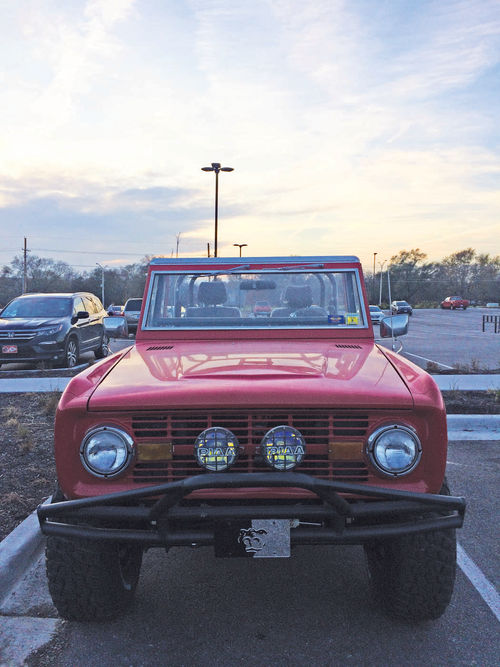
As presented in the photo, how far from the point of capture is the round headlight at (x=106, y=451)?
265 centimetres

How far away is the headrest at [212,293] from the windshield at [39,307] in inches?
379

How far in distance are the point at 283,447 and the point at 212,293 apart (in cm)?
202

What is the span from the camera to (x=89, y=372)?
322 cm

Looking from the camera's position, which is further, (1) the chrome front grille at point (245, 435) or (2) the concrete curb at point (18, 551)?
(2) the concrete curb at point (18, 551)

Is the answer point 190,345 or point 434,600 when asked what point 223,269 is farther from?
point 434,600

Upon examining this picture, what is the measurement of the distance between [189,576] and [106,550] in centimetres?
99

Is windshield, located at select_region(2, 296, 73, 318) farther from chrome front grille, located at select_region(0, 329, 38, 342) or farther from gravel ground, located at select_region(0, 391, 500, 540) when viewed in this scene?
gravel ground, located at select_region(0, 391, 500, 540)

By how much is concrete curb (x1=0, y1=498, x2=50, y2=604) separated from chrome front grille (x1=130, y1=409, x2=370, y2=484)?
3.44 feet

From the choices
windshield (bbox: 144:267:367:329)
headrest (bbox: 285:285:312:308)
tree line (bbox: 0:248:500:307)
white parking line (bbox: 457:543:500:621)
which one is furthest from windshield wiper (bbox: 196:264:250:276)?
tree line (bbox: 0:248:500:307)

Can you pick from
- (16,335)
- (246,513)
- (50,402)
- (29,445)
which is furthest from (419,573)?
(16,335)

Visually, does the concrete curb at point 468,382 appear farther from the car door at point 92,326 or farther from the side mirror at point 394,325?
the car door at point 92,326

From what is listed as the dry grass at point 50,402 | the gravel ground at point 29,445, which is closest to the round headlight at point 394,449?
the gravel ground at point 29,445

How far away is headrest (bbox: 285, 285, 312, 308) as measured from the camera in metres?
4.38

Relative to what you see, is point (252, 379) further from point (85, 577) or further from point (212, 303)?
point (212, 303)
